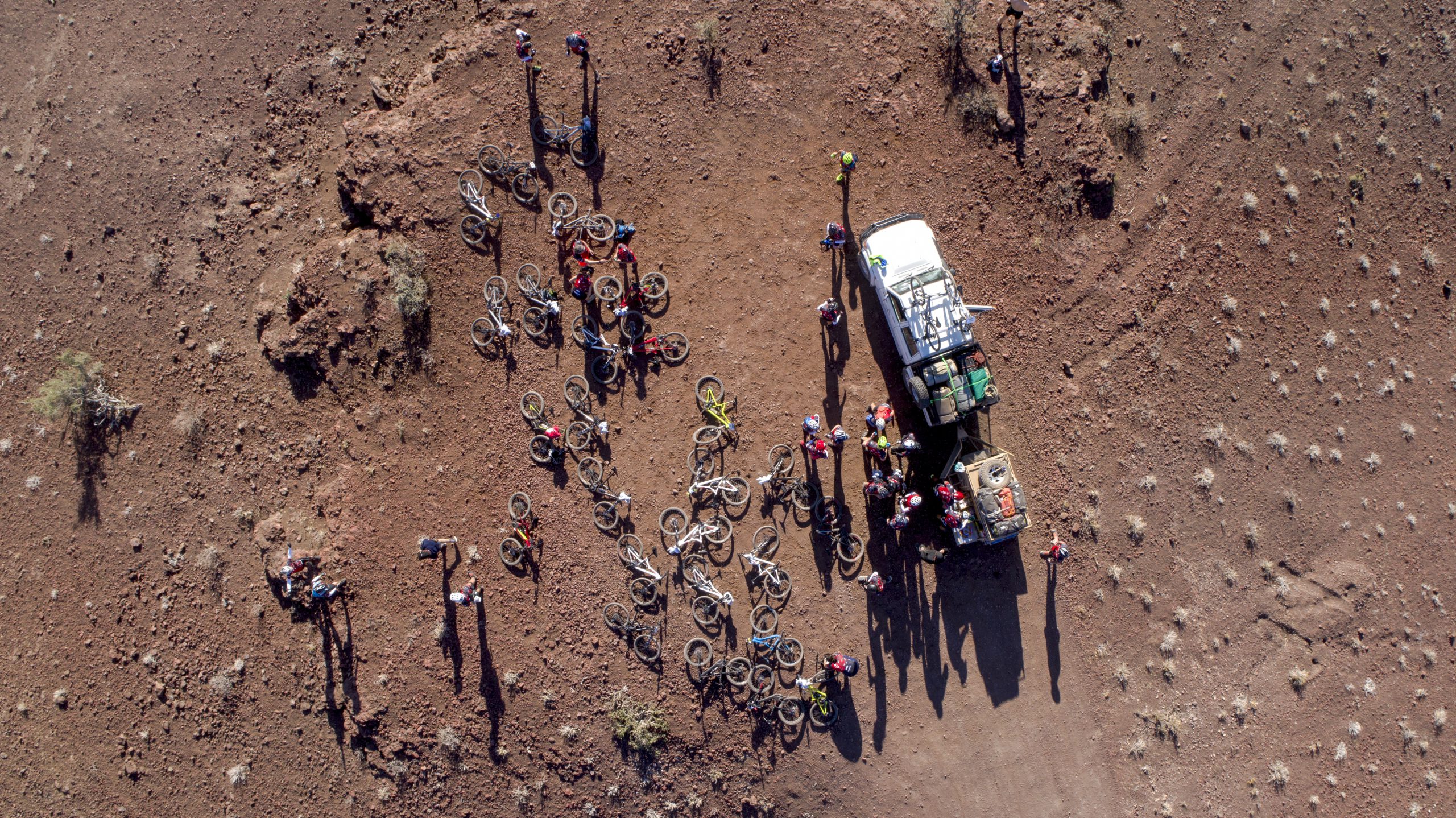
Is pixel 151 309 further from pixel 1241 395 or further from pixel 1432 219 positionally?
pixel 1432 219

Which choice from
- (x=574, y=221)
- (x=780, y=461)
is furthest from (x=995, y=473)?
(x=574, y=221)

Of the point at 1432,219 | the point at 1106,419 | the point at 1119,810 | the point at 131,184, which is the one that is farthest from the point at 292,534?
the point at 1432,219

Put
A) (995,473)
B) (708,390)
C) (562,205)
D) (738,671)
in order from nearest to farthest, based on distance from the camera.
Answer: (995,473), (738,671), (708,390), (562,205)

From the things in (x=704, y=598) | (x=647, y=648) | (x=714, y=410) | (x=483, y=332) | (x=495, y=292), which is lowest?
(x=647, y=648)

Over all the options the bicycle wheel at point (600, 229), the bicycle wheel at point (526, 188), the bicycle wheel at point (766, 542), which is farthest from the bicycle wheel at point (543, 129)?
the bicycle wheel at point (766, 542)

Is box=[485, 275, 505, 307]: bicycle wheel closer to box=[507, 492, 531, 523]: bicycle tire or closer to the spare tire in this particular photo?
box=[507, 492, 531, 523]: bicycle tire

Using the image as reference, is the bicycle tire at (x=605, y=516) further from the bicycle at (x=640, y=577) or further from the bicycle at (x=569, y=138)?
the bicycle at (x=569, y=138)

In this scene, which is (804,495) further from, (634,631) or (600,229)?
(600,229)
